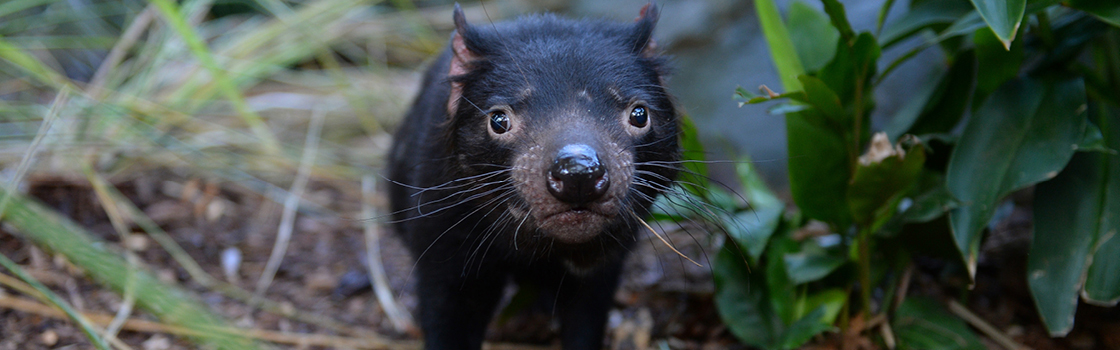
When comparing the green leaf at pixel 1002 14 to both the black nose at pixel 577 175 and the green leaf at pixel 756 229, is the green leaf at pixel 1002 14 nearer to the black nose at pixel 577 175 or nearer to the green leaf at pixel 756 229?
the green leaf at pixel 756 229

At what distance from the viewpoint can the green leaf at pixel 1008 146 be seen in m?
2.51

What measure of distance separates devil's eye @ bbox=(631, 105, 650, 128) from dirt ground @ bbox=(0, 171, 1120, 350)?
922mm

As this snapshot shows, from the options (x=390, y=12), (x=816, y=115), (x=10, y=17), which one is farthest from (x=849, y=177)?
(x=10, y=17)

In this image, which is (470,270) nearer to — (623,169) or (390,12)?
(623,169)

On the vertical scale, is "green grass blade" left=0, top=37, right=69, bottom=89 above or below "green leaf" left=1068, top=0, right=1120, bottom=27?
above

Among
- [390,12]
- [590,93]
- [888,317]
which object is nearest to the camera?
[590,93]

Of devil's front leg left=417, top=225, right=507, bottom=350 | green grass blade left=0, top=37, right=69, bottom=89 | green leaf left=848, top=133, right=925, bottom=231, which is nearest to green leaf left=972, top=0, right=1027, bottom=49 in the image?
green leaf left=848, top=133, right=925, bottom=231

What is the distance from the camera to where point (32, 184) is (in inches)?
144

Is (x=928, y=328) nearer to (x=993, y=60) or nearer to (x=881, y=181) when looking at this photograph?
(x=881, y=181)

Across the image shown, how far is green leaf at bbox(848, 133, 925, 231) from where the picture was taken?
2.51 metres

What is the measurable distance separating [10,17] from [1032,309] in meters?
5.98

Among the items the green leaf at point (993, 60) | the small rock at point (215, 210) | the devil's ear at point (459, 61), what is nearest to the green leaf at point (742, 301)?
the green leaf at point (993, 60)

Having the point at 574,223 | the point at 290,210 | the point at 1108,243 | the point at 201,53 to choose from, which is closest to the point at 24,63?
the point at 201,53

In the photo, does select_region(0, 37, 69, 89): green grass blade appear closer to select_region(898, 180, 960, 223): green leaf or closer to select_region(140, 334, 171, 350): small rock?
select_region(140, 334, 171, 350): small rock
